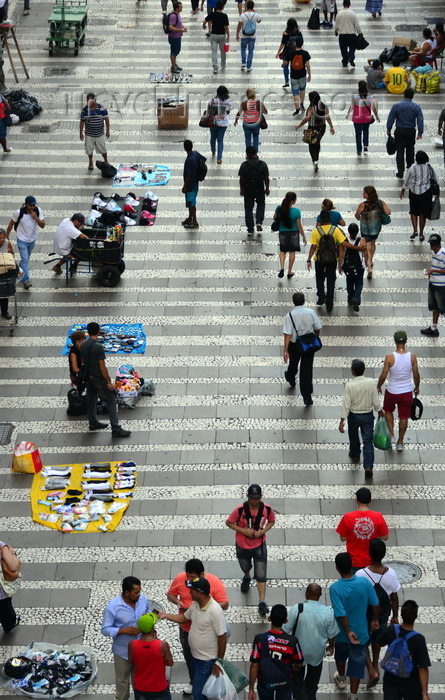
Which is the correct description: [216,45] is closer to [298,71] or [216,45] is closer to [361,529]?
[298,71]

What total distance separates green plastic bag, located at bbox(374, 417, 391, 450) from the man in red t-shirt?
7.92 feet

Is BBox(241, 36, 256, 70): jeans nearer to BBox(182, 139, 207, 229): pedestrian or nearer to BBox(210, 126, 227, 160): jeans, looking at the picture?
BBox(210, 126, 227, 160): jeans

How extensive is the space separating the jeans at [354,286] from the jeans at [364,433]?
11.8 feet

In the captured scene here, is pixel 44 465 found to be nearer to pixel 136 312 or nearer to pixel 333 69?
pixel 136 312

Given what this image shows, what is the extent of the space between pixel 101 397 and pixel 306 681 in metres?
5.23

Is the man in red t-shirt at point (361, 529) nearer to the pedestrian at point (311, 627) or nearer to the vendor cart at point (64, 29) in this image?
the pedestrian at point (311, 627)

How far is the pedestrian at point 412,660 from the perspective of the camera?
947cm

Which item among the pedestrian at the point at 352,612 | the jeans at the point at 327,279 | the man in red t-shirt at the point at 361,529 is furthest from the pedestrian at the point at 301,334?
the pedestrian at the point at 352,612

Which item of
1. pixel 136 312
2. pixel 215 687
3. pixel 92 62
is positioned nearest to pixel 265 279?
pixel 136 312

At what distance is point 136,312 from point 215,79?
1025 centimetres

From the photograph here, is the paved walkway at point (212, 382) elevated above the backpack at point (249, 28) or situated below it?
below

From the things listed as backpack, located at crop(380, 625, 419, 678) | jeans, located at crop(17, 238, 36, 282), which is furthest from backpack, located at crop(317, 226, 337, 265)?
backpack, located at crop(380, 625, 419, 678)

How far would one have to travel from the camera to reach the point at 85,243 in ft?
57.3

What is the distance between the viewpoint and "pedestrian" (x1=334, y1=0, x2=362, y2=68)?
83.5 feet
